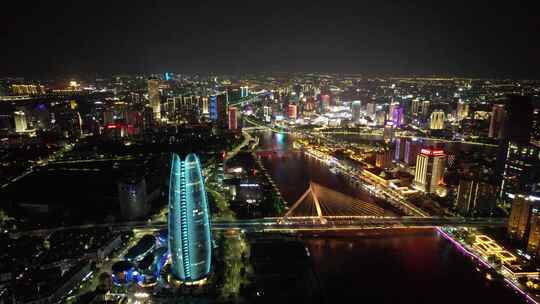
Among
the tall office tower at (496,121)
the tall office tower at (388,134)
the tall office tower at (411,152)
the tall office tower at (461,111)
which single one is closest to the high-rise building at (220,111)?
the tall office tower at (388,134)

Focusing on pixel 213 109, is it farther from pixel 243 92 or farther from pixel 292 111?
pixel 243 92

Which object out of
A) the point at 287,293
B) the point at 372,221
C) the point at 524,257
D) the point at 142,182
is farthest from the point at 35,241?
the point at 524,257

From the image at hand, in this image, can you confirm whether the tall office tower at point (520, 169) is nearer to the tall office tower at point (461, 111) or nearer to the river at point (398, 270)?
the river at point (398, 270)

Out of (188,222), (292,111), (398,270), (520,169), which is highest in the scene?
(292,111)

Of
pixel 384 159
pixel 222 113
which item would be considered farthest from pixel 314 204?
pixel 222 113

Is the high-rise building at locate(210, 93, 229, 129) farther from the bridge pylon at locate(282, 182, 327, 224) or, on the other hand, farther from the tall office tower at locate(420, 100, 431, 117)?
the tall office tower at locate(420, 100, 431, 117)

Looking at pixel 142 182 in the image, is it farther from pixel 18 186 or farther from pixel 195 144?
pixel 195 144
